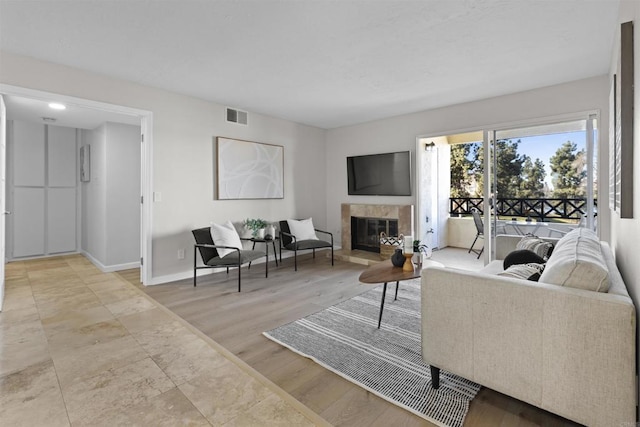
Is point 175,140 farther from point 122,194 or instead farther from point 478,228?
point 478,228

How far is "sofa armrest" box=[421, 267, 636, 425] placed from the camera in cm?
127

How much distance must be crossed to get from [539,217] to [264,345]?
11.9ft

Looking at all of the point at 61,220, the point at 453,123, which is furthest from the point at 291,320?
the point at 61,220

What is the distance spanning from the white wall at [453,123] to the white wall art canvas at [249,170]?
1.26m

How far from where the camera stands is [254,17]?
7.69ft

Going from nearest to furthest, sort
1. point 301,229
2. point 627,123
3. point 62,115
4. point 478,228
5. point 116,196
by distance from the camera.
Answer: point 627,123, point 62,115, point 116,196, point 301,229, point 478,228

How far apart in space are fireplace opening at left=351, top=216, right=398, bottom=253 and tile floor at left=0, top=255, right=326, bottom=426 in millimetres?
3629

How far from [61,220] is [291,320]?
5412 mm

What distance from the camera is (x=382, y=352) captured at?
2258 millimetres

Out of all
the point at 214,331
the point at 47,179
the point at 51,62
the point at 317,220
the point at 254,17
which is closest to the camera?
the point at 254,17

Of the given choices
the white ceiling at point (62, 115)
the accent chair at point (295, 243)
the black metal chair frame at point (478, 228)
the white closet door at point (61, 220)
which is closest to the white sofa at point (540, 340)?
the accent chair at point (295, 243)

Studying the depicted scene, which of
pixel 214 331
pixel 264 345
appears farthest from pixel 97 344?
pixel 264 345

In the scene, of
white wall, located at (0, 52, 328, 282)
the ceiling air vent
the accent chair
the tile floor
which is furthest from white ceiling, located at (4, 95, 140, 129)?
the accent chair

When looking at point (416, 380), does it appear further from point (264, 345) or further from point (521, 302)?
point (264, 345)
